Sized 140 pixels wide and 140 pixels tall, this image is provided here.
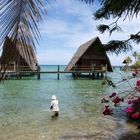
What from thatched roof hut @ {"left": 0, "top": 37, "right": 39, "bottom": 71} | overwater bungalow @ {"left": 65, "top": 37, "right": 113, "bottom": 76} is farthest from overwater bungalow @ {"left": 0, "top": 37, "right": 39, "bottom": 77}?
overwater bungalow @ {"left": 65, "top": 37, "right": 113, "bottom": 76}

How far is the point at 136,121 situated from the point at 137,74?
3.58 m

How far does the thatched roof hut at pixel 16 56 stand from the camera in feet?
5.56

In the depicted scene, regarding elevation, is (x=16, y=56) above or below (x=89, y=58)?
below

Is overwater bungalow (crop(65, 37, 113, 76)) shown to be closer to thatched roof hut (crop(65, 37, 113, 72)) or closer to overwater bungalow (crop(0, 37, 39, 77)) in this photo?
thatched roof hut (crop(65, 37, 113, 72))

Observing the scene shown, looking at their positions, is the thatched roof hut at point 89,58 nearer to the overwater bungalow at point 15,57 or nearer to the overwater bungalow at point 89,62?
Result: the overwater bungalow at point 89,62

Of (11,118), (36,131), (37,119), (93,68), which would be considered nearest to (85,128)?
(36,131)

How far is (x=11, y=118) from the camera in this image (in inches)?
465

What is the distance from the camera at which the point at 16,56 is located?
5.83ft

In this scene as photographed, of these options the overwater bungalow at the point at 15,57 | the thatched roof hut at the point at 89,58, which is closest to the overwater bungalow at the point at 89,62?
the thatched roof hut at the point at 89,58

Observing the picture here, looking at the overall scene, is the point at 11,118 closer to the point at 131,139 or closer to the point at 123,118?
the point at 123,118

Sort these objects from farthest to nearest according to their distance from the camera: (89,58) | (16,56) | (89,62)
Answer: (89,62) < (89,58) < (16,56)

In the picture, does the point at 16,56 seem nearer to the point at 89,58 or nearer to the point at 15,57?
the point at 15,57

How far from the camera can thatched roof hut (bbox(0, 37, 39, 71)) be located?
5.56 ft

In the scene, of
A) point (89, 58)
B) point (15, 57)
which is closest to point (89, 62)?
point (89, 58)
